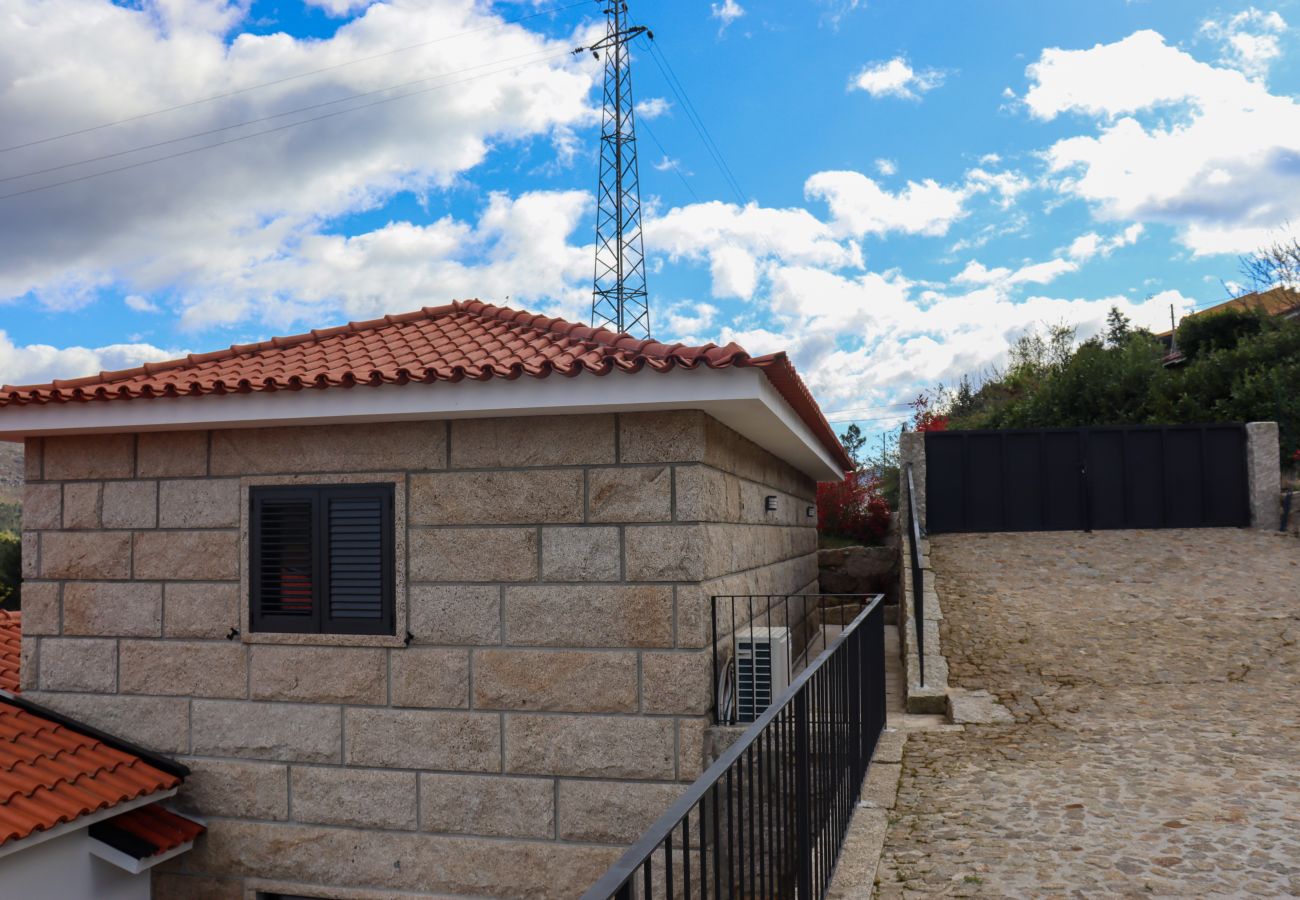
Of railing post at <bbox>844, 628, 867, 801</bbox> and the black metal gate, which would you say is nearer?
railing post at <bbox>844, 628, 867, 801</bbox>

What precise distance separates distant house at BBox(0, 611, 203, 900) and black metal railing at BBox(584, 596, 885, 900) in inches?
173

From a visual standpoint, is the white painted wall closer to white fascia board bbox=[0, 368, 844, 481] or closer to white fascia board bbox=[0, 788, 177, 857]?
white fascia board bbox=[0, 788, 177, 857]

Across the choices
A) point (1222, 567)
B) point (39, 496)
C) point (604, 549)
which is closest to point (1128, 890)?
point (604, 549)

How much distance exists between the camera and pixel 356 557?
6.61 meters

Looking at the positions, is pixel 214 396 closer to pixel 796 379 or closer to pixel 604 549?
pixel 604 549

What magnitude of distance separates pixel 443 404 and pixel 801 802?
364 centimetres

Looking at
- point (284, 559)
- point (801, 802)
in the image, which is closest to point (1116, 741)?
point (801, 802)

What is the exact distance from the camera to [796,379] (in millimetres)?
6285

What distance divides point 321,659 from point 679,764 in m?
2.59

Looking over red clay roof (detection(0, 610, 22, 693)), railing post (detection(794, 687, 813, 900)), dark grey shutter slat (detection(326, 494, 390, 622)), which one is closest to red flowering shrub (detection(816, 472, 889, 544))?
red clay roof (detection(0, 610, 22, 693))

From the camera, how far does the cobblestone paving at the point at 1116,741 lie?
14.3 feet

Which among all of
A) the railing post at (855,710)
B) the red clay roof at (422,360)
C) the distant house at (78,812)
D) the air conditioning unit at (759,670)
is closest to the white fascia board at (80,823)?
the distant house at (78,812)

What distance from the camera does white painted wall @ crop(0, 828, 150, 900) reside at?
19.1 ft

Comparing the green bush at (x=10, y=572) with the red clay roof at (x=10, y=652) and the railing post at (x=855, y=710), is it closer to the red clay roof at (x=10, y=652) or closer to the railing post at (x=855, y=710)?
the red clay roof at (x=10, y=652)
